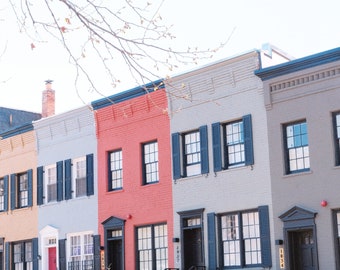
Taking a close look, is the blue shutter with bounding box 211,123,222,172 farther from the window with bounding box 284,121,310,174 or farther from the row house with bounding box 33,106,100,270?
the row house with bounding box 33,106,100,270

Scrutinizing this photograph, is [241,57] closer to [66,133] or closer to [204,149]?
[204,149]

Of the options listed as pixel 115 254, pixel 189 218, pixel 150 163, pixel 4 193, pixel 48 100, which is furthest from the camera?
pixel 48 100

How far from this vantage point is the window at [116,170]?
101ft

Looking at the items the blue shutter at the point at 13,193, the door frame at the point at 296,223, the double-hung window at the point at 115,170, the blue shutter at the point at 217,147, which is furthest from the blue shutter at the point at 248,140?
the blue shutter at the point at 13,193

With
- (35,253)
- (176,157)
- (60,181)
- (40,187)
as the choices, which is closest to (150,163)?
(176,157)

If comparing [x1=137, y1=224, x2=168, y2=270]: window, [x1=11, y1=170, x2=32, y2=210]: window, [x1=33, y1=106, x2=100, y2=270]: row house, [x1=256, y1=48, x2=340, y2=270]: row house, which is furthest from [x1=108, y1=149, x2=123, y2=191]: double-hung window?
[x1=256, y1=48, x2=340, y2=270]: row house

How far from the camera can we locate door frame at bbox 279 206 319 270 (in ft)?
76.0

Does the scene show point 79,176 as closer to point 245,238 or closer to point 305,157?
point 245,238

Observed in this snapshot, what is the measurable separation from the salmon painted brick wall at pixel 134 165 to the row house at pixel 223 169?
53 centimetres

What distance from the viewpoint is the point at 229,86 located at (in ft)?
85.7

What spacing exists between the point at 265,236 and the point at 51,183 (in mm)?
12953

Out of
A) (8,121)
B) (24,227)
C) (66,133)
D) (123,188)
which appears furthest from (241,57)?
(8,121)

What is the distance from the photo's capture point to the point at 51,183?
112ft

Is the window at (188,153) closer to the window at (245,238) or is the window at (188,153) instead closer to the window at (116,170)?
the window at (245,238)
